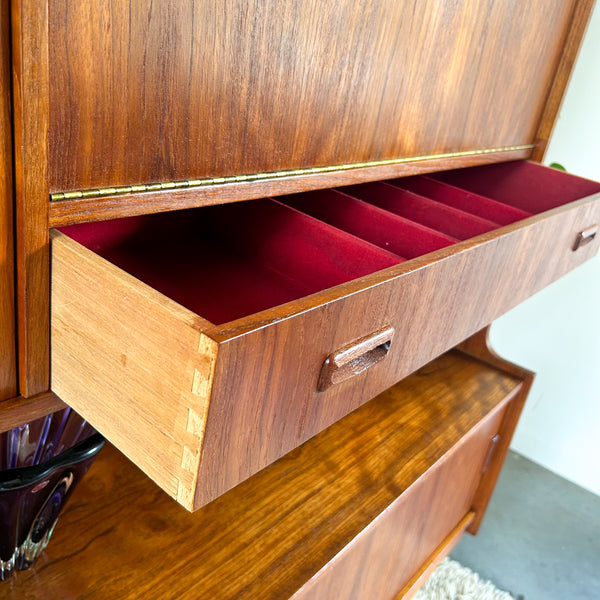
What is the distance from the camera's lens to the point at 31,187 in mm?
404

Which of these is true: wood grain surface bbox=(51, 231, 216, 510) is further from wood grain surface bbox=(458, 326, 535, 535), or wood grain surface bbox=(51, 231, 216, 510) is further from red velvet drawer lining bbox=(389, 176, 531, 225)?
wood grain surface bbox=(458, 326, 535, 535)

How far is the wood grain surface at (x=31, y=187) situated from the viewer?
37 cm

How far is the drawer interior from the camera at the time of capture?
0.59m

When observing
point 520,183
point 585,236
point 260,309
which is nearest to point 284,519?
point 260,309

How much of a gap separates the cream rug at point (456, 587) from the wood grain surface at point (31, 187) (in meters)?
0.90

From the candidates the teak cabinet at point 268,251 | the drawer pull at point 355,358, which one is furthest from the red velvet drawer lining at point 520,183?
the drawer pull at point 355,358

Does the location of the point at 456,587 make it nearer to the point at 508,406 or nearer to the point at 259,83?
the point at 508,406

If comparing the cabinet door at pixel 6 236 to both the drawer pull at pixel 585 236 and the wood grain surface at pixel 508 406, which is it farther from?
the wood grain surface at pixel 508 406

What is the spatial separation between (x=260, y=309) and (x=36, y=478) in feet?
0.75

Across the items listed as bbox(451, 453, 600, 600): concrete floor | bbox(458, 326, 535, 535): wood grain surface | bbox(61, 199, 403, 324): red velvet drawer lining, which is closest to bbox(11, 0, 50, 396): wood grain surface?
bbox(61, 199, 403, 324): red velvet drawer lining

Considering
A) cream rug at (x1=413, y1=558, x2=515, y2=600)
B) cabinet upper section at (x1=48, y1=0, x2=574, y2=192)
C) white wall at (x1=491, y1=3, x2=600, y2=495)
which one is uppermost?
cabinet upper section at (x1=48, y1=0, x2=574, y2=192)

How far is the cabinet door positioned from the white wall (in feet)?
4.16

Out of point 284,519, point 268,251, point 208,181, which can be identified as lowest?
point 284,519

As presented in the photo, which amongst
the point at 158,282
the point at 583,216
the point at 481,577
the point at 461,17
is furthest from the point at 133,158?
the point at 481,577
